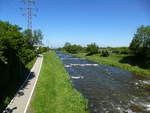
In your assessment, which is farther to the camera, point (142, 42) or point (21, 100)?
point (142, 42)

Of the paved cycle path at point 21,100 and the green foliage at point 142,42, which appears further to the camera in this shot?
the green foliage at point 142,42

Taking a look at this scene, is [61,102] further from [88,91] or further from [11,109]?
[88,91]

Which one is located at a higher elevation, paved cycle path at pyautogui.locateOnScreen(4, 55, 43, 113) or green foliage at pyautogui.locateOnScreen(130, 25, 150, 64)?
green foliage at pyautogui.locateOnScreen(130, 25, 150, 64)

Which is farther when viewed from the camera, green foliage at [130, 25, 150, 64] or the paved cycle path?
green foliage at [130, 25, 150, 64]

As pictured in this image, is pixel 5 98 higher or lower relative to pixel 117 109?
higher

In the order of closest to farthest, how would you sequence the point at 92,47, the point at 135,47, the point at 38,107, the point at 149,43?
the point at 38,107 < the point at 149,43 < the point at 135,47 < the point at 92,47

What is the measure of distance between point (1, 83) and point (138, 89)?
1631cm

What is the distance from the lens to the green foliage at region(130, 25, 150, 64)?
2005 inches

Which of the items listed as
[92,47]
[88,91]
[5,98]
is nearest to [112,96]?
[88,91]

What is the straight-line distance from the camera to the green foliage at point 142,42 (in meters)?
50.9

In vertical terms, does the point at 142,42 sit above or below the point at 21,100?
above

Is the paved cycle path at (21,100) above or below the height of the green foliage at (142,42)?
below

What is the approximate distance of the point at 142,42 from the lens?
52219mm

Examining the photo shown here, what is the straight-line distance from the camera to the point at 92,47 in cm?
9906
